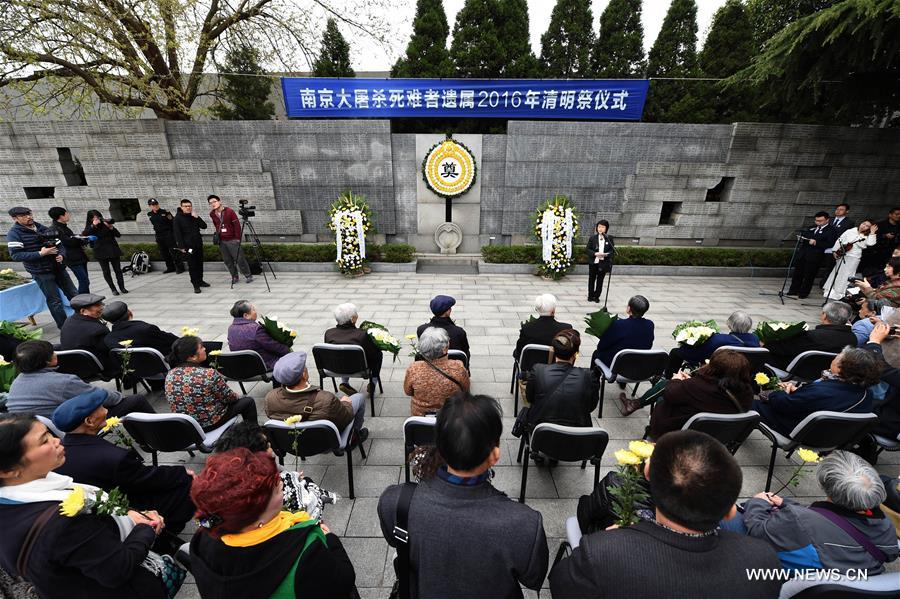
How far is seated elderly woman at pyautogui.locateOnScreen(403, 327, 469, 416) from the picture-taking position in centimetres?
292

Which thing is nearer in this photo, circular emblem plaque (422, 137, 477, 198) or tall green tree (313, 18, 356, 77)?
circular emblem plaque (422, 137, 477, 198)

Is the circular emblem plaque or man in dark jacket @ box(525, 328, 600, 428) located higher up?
the circular emblem plaque

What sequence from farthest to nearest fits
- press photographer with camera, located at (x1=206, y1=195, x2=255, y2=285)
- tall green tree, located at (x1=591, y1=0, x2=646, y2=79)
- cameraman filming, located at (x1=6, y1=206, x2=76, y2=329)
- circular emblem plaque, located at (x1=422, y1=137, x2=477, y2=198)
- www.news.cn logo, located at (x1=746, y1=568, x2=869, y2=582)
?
tall green tree, located at (x1=591, y1=0, x2=646, y2=79) < circular emblem plaque, located at (x1=422, y1=137, x2=477, y2=198) < press photographer with camera, located at (x1=206, y1=195, x2=255, y2=285) < cameraman filming, located at (x1=6, y1=206, x2=76, y2=329) < www.news.cn logo, located at (x1=746, y1=568, x2=869, y2=582)

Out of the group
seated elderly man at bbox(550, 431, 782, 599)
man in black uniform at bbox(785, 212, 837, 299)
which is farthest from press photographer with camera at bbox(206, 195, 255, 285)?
man in black uniform at bbox(785, 212, 837, 299)

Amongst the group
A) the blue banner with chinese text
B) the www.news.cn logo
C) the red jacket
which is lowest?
the www.news.cn logo

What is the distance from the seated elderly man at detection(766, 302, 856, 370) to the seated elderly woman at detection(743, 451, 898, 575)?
2.78m

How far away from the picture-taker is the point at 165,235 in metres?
9.09

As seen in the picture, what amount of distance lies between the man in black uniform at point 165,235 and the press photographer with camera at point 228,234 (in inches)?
48.8

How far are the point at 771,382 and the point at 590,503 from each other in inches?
99.0

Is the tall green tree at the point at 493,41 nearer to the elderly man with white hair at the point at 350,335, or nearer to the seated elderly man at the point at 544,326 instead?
the seated elderly man at the point at 544,326

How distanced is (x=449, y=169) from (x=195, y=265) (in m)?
6.58

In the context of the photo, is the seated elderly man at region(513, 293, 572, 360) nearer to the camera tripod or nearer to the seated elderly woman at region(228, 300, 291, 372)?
the seated elderly woman at region(228, 300, 291, 372)

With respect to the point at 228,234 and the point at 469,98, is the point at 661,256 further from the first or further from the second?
the point at 228,234

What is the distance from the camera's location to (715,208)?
34.4ft
